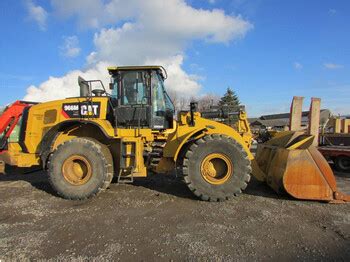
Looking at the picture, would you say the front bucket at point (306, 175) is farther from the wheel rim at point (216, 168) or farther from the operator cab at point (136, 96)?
the operator cab at point (136, 96)

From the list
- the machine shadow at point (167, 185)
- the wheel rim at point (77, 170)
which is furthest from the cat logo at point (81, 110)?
the machine shadow at point (167, 185)

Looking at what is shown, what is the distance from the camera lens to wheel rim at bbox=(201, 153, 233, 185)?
6262 millimetres

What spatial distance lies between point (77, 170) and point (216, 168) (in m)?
2.98

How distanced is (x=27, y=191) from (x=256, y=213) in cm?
525

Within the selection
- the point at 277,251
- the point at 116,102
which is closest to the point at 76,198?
the point at 116,102

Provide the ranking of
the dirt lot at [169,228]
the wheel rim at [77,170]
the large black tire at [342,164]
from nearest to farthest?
the dirt lot at [169,228] → the wheel rim at [77,170] → the large black tire at [342,164]

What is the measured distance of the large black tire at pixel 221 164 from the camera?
243 inches

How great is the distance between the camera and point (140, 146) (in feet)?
22.4

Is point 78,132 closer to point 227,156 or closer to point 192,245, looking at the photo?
point 227,156

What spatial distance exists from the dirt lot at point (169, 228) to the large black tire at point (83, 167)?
0.81 feet

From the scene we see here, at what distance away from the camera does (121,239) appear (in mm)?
4449

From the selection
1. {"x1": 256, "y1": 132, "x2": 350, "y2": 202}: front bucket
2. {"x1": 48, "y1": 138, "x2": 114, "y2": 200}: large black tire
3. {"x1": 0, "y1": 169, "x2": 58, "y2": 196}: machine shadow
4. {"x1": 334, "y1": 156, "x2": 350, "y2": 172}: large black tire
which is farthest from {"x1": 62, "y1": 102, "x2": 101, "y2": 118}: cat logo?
{"x1": 334, "y1": 156, "x2": 350, "y2": 172}: large black tire

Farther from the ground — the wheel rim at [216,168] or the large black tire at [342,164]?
the wheel rim at [216,168]

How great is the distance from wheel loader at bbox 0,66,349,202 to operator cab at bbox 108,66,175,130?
0.07ft
